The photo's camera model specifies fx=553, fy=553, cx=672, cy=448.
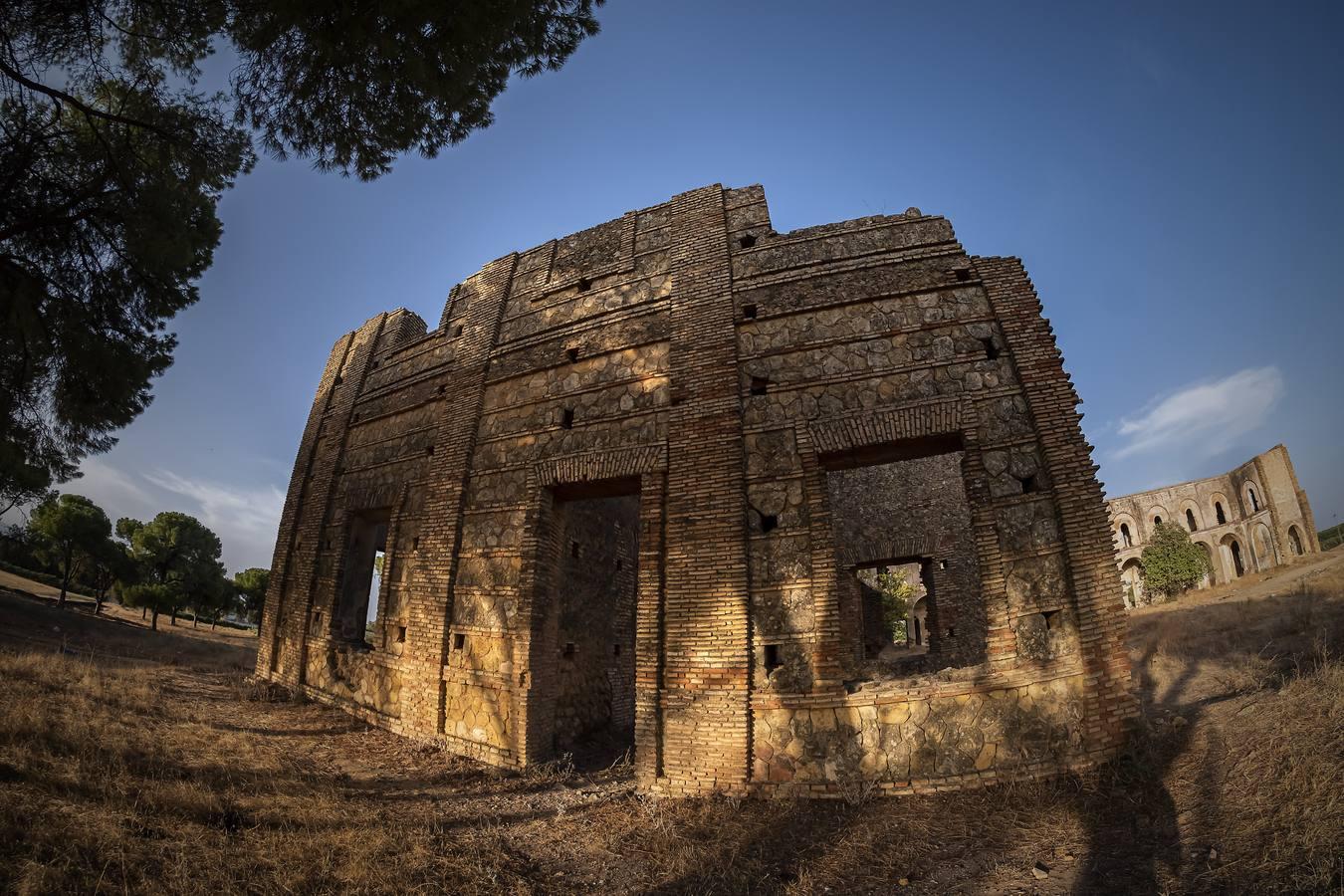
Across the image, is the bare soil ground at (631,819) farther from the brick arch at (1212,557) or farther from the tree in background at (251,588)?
the tree in background at (251,588)

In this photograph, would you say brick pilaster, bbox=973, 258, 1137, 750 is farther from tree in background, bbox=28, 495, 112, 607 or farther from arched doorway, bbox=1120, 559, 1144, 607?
tree in background, bbox=28, 495, 112, 607

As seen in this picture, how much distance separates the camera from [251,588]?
3781 cm

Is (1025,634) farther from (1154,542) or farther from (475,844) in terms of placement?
(1154,542)

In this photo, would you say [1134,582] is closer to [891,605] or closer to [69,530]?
[891,605]

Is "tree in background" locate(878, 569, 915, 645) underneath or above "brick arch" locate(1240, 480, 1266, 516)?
underneath

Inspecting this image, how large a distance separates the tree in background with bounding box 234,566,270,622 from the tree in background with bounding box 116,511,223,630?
5.98 meters

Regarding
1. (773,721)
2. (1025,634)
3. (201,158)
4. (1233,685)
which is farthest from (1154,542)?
(201,158)

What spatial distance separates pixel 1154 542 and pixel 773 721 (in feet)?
106

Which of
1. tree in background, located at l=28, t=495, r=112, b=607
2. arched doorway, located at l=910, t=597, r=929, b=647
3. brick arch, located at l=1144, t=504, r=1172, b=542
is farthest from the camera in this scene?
brick arch, located at l=1144, t=504, r=1172, b=542

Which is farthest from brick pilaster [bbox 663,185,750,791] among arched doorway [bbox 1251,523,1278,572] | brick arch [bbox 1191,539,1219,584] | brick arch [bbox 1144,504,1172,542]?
brick arch [bbox 1191,539,1219,584]

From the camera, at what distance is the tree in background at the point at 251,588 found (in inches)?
1468

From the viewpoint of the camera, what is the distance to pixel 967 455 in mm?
6781

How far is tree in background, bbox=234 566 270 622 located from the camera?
37281 millimetres

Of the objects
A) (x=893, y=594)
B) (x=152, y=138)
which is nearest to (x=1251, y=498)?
(x=893, y=594)
